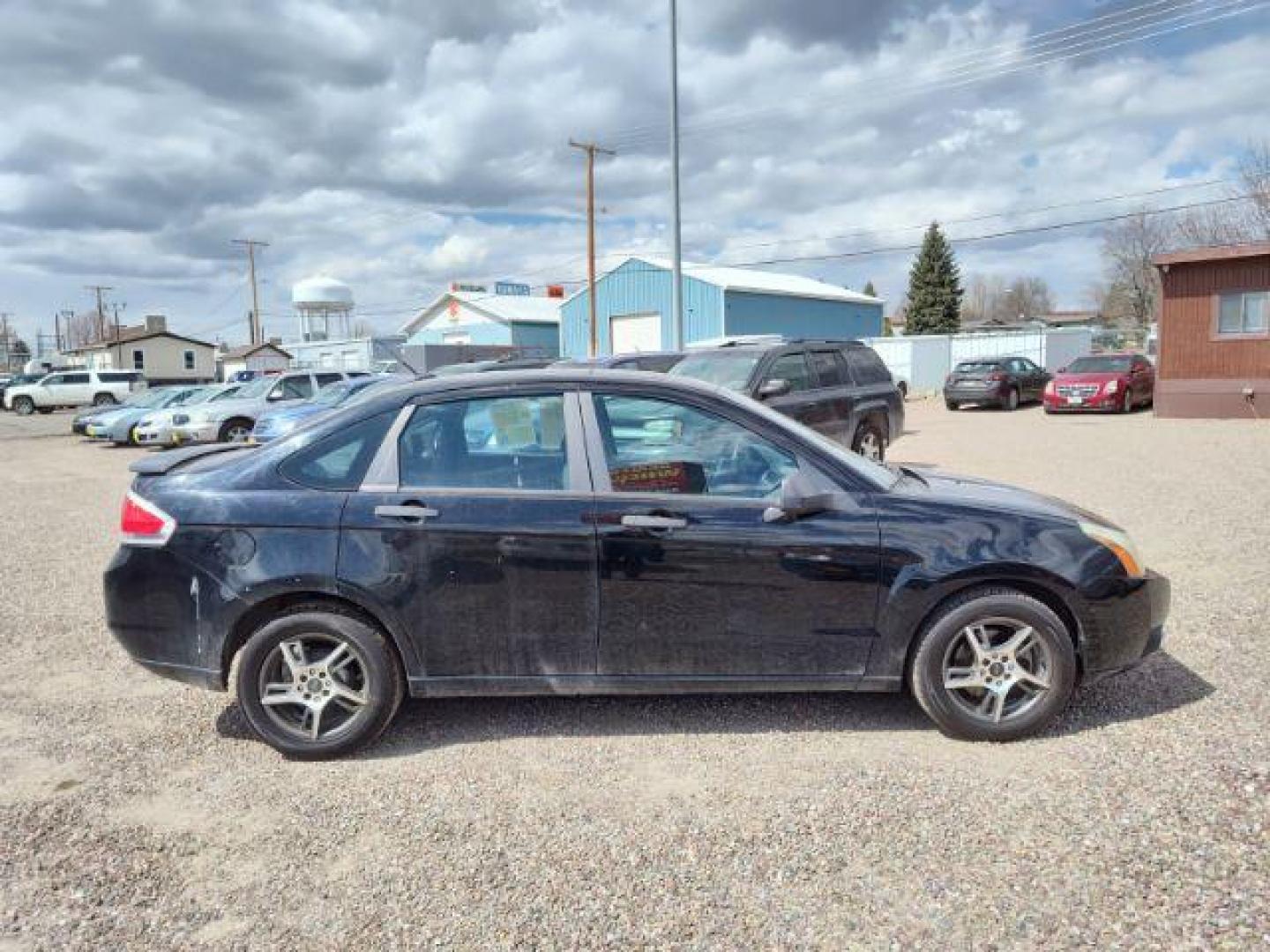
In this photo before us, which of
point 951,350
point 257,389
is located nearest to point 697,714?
point 257,389

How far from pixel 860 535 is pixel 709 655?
81cm

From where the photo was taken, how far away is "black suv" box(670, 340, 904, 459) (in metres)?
9.55

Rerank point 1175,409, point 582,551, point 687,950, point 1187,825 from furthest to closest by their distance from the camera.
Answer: point 1175,409
point 582,551
point 1187,825
point 687,950

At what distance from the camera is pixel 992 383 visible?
77.2ft

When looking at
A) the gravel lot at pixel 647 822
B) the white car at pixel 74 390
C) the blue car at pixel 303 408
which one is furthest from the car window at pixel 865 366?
the white car at pixel 74 390

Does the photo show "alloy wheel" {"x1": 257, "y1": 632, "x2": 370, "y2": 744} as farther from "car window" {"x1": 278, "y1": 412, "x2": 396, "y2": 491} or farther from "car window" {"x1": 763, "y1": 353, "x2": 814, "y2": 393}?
"car window" {"x1": 763, "y1": 353, "x2": 814, "y2": 393}

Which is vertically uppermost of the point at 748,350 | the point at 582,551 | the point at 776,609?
the point at 748,350

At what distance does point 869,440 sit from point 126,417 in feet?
61.2

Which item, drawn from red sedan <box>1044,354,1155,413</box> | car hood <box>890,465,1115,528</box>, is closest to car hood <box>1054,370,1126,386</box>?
red sedan <box>1044,354,1155,413</box>

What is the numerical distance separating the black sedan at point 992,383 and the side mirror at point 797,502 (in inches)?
864

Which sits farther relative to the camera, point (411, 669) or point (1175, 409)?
point (1175, 409)


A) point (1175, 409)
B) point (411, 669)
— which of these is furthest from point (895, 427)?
point (1175, 409)

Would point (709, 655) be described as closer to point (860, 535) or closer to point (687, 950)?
point (860, 535)

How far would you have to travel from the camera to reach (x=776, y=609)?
3.62 meters
